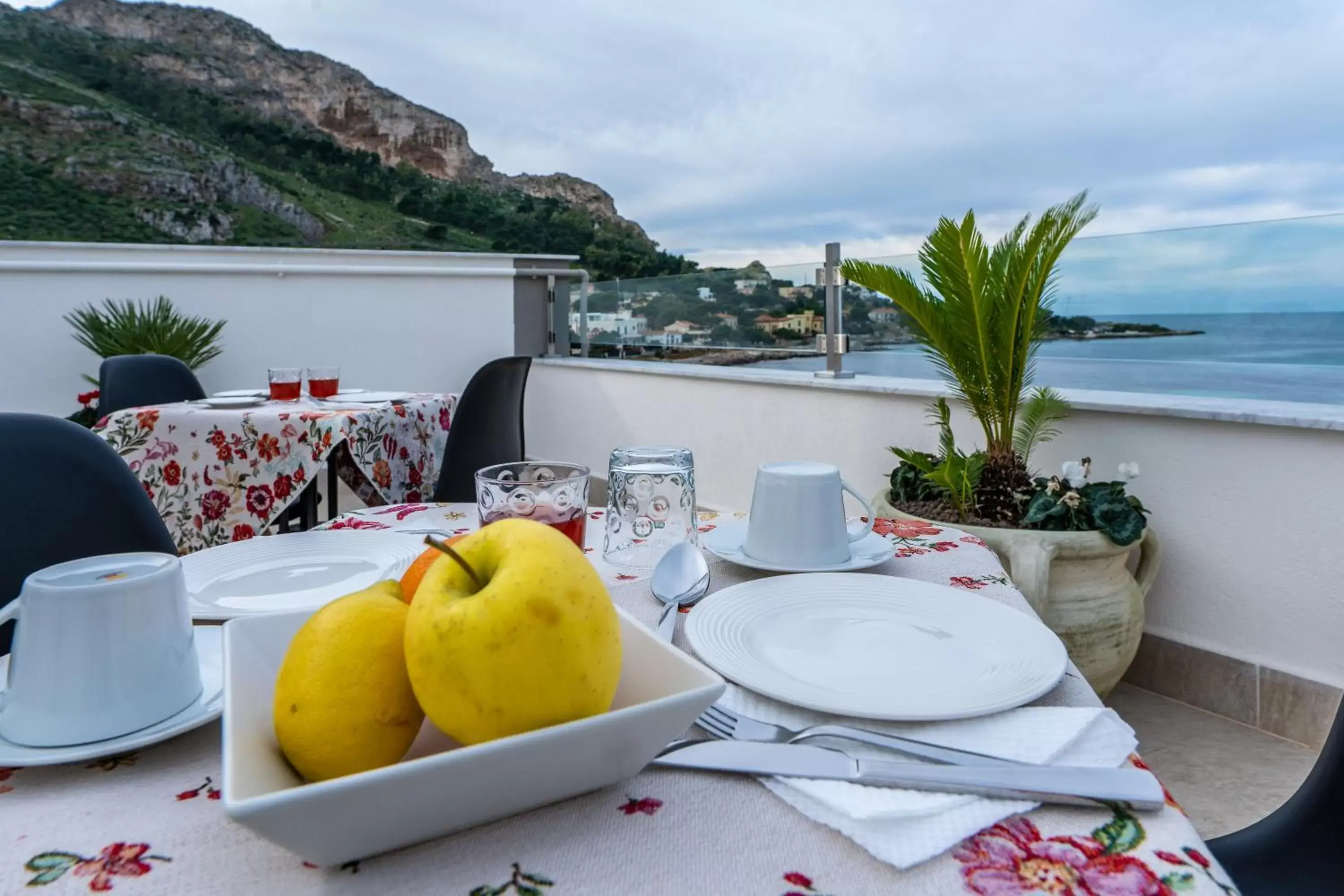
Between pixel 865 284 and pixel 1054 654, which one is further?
pixel 865 284

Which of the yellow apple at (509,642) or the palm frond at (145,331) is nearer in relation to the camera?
the yellow apple at (509,642)

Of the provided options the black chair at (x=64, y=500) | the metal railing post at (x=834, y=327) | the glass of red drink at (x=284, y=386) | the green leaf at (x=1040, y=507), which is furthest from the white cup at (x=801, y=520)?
the metal railing post at (x=834, y=327)

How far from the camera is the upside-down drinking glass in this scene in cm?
84

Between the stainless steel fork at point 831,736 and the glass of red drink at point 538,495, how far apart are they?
0.31m

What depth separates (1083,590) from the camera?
71.5 inches

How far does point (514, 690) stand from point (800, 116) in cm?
1015

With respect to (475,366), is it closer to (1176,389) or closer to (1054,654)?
(1176,389)

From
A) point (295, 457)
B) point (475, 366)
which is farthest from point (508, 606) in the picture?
point (475, 366)

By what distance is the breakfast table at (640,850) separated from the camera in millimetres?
327

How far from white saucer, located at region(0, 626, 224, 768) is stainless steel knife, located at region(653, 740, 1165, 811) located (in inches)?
10.2

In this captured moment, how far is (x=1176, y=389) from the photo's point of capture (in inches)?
83.6

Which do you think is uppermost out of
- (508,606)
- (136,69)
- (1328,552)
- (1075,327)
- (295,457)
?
(136,69)

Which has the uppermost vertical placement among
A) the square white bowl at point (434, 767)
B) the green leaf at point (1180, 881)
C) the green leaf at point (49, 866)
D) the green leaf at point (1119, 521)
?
the square white bowl at point (434, 767)

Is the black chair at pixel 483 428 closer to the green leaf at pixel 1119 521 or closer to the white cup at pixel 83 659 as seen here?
the green leaf at pixel 1119 521
